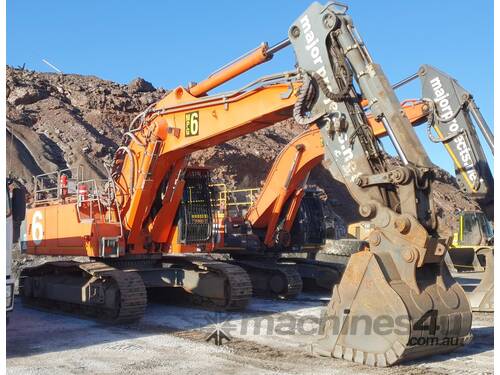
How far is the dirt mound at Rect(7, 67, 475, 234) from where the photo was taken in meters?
32.4

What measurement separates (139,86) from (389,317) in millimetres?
43316

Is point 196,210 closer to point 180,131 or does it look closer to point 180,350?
point 180,131

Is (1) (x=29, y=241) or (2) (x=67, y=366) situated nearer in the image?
(2) (x=67, y=366)

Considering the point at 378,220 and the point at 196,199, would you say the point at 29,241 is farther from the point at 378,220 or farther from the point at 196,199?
the point at 378,220

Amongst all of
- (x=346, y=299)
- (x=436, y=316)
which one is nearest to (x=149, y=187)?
(x=346, y=299)

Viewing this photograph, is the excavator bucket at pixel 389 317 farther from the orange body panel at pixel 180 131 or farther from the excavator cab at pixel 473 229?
the excavator cab at pixel 473 229

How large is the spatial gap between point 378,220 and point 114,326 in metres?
4.97

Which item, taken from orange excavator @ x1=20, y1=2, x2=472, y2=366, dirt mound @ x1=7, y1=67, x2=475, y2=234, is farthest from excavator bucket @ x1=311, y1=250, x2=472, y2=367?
dirt mound @ x1=7, y1=67, x2=475, y2=234

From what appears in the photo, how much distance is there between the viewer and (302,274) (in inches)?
576

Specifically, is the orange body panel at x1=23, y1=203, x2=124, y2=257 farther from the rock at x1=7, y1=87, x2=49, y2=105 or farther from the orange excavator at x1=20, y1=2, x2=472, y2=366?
the rock at x1=7, y1=87, x2=49, y2=105

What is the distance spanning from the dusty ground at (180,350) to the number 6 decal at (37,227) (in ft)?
6.86

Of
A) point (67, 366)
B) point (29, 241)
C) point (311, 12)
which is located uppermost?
point (311, 12)

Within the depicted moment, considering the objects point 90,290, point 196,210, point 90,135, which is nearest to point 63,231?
point 90,290
